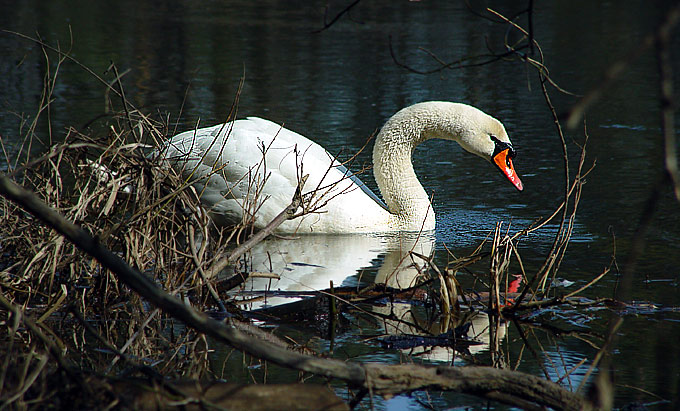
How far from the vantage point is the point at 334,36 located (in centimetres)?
2000

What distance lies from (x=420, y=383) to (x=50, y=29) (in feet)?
57.3

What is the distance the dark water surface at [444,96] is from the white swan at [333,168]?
1.49ft

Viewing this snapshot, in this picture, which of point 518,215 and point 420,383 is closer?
point 420,383

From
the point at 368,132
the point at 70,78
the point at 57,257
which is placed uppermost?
the point at 70,78

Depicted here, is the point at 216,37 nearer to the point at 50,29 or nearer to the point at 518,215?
the point at 50,29

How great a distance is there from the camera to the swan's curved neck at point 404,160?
7.34m

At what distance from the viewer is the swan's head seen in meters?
7.23

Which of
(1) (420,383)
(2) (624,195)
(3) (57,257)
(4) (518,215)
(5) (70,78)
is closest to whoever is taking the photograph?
(1) (420,383)

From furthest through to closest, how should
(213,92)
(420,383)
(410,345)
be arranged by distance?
(213,92), (410,345), (420,383)

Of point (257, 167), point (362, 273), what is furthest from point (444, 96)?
point (362, 273)

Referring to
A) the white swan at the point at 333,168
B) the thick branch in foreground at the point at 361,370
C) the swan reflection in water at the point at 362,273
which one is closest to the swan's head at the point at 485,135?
the white swan at the point at 333,168

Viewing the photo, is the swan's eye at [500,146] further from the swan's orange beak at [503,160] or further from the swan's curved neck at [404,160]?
the swan's curved neck at [404,160]

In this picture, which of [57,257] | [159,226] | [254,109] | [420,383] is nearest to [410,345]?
[420,383]

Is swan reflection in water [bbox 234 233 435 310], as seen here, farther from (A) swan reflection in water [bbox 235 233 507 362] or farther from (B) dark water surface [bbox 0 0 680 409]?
(B) dark water surface [bbox 0 0 680 409]
